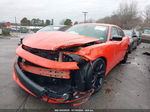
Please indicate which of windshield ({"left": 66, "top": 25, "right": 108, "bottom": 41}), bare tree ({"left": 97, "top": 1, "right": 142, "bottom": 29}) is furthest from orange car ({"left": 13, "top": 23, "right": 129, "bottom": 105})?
bare tree ({"left": 97, "top": 1, "right": 142, "bottom": 29})

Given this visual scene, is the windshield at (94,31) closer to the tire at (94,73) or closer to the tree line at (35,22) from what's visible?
the tire at (94,73)

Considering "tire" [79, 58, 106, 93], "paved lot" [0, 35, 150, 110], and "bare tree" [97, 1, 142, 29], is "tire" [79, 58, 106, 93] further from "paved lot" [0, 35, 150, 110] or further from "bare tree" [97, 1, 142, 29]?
"bare tree" [97, 1, 142, 29]

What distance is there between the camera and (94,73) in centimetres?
217

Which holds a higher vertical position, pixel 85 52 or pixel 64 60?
pixel 85 52

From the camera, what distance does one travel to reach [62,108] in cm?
196

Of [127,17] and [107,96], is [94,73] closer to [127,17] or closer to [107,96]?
[107,96]

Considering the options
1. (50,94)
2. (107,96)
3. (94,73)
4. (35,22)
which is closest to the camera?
(50,94)

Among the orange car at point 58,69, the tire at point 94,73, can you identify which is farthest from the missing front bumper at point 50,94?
the tire at point 94,73

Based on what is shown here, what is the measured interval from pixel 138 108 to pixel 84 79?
1.18 metres

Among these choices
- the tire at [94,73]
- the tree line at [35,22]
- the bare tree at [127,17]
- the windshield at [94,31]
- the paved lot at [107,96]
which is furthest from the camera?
the tree line at [35,22]

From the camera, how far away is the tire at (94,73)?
186 cm

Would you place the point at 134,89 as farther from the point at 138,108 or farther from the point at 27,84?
the point at 27,84

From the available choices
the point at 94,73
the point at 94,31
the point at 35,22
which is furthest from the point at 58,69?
the point at 35,22

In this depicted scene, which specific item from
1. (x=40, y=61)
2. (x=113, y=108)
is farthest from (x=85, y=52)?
(x=113, y=108)
